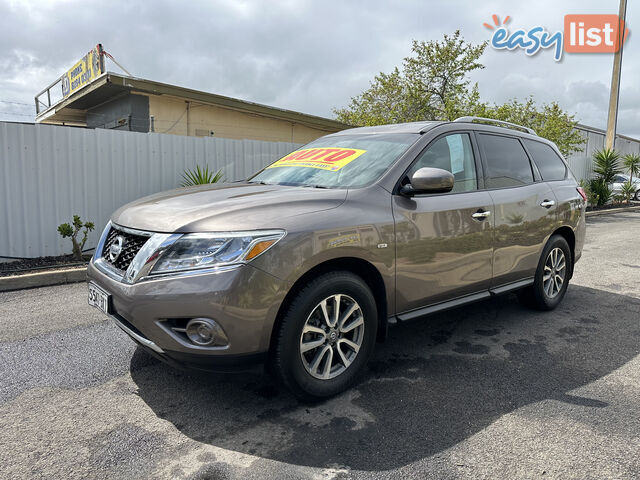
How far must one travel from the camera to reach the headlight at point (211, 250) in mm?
2426

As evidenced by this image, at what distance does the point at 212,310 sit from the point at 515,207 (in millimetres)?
2792

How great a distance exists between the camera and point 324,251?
8.71 feet

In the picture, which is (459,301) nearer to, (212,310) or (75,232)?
(212,310)

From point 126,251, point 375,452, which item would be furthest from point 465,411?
point 126,251

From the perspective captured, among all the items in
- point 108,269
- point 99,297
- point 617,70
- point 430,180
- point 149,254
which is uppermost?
point 617,70

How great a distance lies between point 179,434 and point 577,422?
2163mm

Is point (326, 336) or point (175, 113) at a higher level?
point (175, 113)

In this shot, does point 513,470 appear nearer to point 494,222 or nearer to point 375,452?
point 375,452

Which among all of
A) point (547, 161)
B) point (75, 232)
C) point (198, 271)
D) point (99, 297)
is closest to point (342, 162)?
point (198, 271)

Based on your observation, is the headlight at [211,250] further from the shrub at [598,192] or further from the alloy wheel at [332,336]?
the shrub at [598,192]

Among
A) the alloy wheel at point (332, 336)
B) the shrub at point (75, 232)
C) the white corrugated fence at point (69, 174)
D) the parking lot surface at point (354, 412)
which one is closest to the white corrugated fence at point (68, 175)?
the white corrugated fence at point (69, 174)

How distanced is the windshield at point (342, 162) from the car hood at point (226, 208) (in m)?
0.22

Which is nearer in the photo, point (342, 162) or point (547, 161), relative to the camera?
point (342, 162)

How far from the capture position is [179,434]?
248cm
